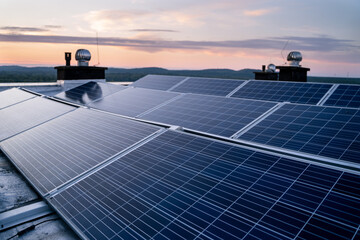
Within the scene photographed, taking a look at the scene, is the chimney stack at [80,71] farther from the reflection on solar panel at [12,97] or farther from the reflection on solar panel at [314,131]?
the reflection on solar panel at [314,131]

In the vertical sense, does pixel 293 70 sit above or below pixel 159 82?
above

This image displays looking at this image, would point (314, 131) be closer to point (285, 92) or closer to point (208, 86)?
point (285, 92)

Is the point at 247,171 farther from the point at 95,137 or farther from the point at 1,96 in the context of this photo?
the point at 1,96

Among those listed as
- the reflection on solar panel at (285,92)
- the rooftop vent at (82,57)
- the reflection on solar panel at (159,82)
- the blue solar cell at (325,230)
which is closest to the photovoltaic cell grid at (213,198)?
the blue solar cell at (325,230)

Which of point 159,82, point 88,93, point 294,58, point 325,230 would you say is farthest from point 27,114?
point 294,58

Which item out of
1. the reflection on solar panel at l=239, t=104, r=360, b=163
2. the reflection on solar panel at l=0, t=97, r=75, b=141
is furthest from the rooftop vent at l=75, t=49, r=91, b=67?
the reflection on solar panel at l=239, t=104, r=360, b=163

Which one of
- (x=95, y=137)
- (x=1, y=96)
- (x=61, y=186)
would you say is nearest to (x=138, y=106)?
(x=95, y=137)
